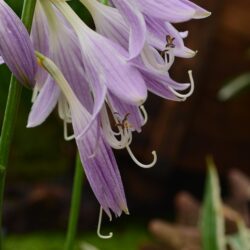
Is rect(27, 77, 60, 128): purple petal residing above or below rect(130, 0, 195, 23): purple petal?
below

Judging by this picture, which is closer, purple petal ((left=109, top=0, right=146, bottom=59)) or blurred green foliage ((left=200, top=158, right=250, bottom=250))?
purple petal ((left=109, top=0, right=146, bottom=59))

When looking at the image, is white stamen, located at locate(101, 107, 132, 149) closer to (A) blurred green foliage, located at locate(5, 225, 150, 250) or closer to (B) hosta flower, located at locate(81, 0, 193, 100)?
(B) hosta flower, located at locate(81, 0, 193, 100)

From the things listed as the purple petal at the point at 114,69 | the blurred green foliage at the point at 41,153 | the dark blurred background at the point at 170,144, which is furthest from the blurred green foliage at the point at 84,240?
the purple petal at the point at 114,69

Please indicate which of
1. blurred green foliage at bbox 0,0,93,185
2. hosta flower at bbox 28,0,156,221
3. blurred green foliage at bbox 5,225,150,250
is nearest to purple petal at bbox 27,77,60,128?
hosta flower at bbox 28,0,156,221

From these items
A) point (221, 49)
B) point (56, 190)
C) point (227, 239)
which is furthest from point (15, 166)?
point (227, 239)

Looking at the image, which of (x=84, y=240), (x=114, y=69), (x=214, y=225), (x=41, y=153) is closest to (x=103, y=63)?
(x=114, y=69)

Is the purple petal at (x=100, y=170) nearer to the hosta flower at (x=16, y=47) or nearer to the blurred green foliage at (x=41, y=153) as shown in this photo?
the hosta flower at (x=16, y=47)

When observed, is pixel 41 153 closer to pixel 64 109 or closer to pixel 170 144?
pixel 170 144
